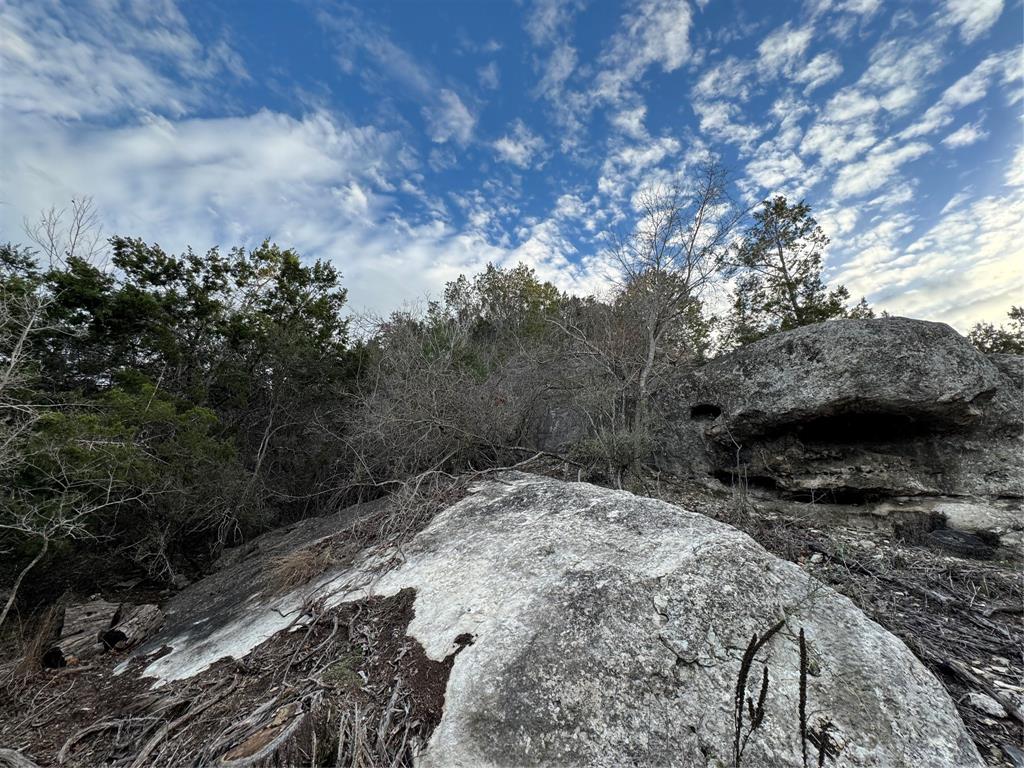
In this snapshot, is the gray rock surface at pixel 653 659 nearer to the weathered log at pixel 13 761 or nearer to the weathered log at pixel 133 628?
the weathered log at pixel 13 761

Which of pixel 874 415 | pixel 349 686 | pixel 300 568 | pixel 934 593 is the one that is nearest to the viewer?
pixel 349 686

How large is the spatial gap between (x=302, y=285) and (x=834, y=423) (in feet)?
44.8

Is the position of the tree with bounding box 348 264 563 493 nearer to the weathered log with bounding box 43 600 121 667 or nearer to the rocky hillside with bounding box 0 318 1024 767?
the rocky hillside with bounding box 0 318 1024 767

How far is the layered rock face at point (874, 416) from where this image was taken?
19.7ft

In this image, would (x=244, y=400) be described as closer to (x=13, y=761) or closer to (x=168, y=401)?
(x=168, y=401)

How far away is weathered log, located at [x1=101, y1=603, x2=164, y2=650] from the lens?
15.0 ft

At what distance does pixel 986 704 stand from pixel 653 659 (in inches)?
72.2

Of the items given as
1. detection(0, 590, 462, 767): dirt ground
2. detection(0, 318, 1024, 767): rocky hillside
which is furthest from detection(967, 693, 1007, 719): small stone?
detection(0, 590, 462, 767): dirt ground

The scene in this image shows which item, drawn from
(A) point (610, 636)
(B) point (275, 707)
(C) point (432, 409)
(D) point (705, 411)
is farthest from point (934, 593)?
(C) point (432, 409)

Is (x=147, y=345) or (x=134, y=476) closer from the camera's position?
(x=134, y=476)

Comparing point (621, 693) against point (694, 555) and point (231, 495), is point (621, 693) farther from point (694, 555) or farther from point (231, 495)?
point (231, 495)

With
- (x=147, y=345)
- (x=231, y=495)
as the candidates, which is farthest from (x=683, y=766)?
(x=147, y=345)

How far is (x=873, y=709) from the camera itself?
7.46 feet

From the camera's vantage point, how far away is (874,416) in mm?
6535
